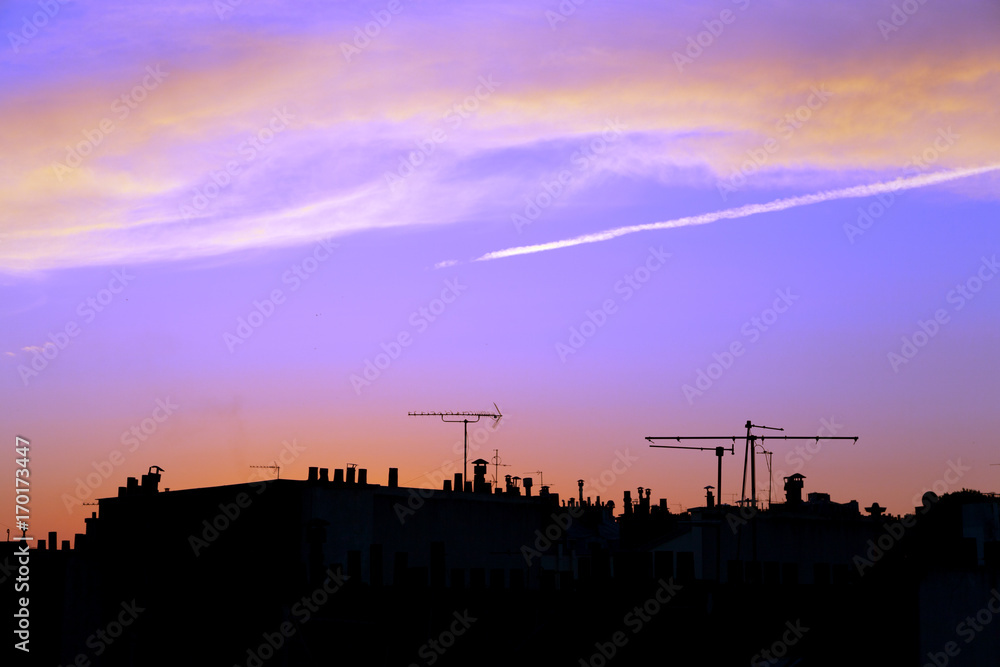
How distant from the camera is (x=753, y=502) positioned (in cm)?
4503

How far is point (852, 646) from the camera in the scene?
15.9 metres

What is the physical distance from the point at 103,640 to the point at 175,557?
3856 millimetres

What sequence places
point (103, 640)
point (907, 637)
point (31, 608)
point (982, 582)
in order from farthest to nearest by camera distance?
1. point (31, 608)
2. point (103, 640)
3. point (982, 582)
4. point (907, 637)

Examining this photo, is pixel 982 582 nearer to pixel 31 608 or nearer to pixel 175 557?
pixel 175 557

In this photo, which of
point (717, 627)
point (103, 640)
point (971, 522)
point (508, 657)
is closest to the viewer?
point (717, 627)

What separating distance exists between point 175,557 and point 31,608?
29.3ft

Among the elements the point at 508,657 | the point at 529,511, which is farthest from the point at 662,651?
the point at 529,511

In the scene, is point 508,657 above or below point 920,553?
below

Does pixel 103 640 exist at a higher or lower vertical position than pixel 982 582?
lower

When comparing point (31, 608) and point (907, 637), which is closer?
point (907, 637)

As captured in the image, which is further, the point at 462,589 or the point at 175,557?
the point at 175,557

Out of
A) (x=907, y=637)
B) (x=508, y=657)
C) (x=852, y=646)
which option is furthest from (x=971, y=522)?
(x=508, y=657)

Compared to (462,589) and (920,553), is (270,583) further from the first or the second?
(920,553)

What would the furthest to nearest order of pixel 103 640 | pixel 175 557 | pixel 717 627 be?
pixel 175 557 → pixel 103 640 → pixel 717 627
